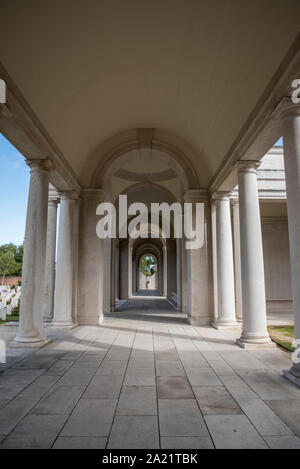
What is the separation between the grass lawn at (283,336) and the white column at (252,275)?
0.61 metres

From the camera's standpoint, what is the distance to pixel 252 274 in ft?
32.7

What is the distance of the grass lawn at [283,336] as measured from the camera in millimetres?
9859

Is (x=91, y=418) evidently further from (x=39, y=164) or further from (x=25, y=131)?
(x=39, y=164)

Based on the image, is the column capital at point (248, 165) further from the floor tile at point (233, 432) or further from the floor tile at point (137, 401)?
the floor tile at point (233, 432)

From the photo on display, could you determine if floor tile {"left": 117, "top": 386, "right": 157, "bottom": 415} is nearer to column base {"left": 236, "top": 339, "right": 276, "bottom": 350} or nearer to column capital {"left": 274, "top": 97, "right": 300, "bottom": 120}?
column base {"left": 236, "top": 339, "right": 276, "bottom": 350}

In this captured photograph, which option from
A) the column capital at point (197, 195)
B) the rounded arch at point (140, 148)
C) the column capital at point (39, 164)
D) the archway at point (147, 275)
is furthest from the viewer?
the archway at point (147, 275)

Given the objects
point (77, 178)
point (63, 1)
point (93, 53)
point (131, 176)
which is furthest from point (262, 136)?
point (131, 176)

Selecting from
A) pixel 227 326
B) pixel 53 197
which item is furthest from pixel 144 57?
pixel 227 326

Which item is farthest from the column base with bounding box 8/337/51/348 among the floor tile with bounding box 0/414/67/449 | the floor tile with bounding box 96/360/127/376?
the floor tile with bounding box 0/414/67/449

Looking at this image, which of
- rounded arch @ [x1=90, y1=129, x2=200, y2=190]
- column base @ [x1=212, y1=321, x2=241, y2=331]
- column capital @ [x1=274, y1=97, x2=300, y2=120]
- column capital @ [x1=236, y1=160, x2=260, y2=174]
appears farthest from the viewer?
rounded arch @ [x1=90, y1=129, x2=200, y2=190]

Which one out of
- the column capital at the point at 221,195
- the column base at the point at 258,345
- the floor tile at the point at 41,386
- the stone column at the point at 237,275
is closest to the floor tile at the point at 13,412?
the floor tile at the point at 41,386

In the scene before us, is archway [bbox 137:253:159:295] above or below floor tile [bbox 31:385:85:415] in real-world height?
above

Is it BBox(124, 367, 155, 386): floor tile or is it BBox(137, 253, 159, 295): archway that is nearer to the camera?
BBox(124, 367, 155, 386): floor tile

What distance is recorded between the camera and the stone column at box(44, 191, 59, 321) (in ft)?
50.8
